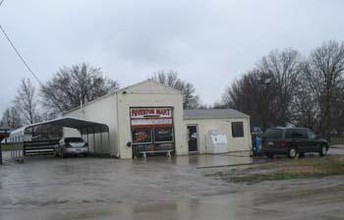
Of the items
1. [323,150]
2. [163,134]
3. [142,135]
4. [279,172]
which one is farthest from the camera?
[163,134]

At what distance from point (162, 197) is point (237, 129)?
27.9 metres

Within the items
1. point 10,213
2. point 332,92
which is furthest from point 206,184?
point 332,92

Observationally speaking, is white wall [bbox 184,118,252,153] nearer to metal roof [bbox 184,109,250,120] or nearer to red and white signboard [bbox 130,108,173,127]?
metal roof [bbox 184,109,250,120]

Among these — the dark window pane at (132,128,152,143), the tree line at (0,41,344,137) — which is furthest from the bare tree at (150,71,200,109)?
the dark window pane at (132,128,152,143)

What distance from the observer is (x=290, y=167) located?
78.5 feet

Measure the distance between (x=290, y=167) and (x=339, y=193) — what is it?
8.88 meters

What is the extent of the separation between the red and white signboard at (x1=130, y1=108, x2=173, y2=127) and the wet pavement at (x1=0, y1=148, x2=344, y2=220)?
14549 mm

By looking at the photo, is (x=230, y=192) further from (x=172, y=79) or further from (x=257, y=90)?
(x=172, y=79)

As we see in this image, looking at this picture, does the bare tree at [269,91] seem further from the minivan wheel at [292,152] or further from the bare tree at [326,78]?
the minivan wheel at [292,152]

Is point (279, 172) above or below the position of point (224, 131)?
below

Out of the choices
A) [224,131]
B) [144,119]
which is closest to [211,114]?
[224,131]

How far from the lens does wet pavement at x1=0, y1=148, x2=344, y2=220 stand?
12.1 meters

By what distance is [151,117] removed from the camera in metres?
38.2

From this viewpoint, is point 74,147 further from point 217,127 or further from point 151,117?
point 217,127
